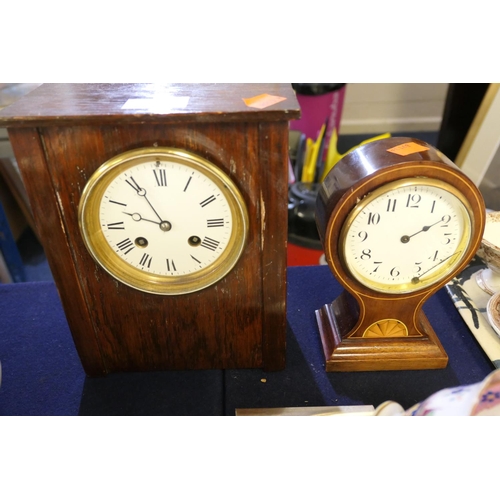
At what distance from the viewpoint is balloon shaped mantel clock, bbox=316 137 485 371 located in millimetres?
815

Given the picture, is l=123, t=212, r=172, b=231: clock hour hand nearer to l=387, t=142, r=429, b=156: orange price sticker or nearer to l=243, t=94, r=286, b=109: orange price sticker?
l=243, t=94, r=286, b=109: orange price sticker

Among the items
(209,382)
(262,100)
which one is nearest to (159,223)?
(262,100)

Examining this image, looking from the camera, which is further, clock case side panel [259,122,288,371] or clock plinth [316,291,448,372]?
clock plinth [316,291,448,372]

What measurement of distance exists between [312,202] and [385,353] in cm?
85

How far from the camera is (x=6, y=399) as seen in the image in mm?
972

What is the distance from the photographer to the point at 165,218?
2.73ft

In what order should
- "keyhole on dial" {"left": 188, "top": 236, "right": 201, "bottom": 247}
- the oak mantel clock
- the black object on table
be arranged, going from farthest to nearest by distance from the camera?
1. the black object on table
2. "keyhole on dial" {"left": 188, "top": 236, "right": 201, "bottom": 247}
3. the oak mantel clock

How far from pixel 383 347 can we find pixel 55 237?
29.9 inches

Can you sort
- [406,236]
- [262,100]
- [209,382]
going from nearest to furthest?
[262,100]
[406,236]
[209,382]

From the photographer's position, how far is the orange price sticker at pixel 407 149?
0.83m

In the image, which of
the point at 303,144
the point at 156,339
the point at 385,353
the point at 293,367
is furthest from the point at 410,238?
the point at 303,144

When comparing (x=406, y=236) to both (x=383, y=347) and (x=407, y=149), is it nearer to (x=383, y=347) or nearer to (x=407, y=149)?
(x=407, y=149)

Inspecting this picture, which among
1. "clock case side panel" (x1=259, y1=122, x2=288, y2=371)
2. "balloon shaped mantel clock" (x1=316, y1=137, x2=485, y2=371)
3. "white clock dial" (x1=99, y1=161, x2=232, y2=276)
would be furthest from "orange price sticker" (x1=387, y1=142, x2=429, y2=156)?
"white clock dial" (x1=99, y1=161, x2=232, y2=276)

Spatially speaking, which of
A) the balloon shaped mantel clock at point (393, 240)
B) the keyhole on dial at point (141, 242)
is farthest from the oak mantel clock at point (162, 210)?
the balloon shaped mantel clock at point (393, 240)
